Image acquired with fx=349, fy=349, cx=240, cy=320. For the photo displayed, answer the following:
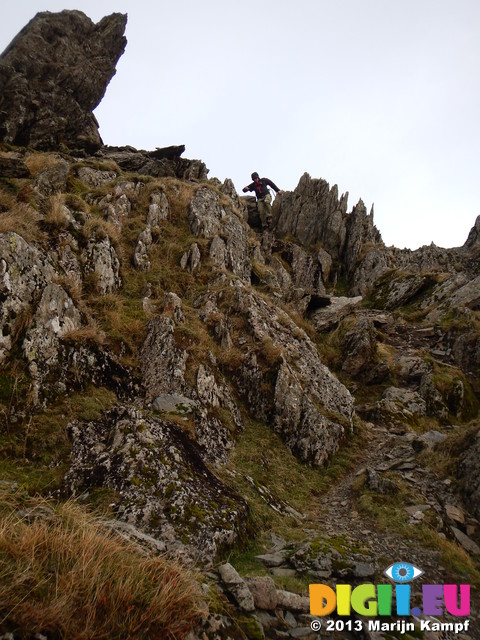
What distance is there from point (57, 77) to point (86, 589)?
146 feet

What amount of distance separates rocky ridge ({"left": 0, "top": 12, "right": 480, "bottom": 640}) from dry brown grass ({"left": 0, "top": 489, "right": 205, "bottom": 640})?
0.56 m

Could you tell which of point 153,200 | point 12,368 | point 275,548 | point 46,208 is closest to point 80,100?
point 153,200

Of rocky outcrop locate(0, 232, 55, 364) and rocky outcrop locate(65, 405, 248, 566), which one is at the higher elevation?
rocky outcrop locate(0, 232, 55, 364)

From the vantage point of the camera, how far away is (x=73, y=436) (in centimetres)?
775

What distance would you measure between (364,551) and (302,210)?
37764mm

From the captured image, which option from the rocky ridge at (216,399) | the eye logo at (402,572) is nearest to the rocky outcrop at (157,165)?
the rocky ridge at (216,399)

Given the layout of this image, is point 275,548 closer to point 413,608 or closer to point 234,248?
point 413,608

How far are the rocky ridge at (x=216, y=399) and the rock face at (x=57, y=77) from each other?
1135cm

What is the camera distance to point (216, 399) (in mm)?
11406

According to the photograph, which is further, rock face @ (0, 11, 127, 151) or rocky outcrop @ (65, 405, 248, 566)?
rock face @ (0, 11, 127, 151)

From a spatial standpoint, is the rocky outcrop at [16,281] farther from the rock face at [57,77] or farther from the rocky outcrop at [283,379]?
the rock face at [57,77]

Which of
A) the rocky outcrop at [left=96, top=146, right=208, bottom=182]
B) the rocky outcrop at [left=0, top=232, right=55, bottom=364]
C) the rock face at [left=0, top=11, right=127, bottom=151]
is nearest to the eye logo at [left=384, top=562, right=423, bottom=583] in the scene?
the rocky outcrop at [left=0, top=232, right=55, bottom=364]

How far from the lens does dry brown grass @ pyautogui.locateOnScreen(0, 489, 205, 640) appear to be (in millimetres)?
2938

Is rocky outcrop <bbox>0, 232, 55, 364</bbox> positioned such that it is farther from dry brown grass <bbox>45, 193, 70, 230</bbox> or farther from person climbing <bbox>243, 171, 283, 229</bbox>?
person climbing <bbox>243, 171, 283, 229</bbox>
